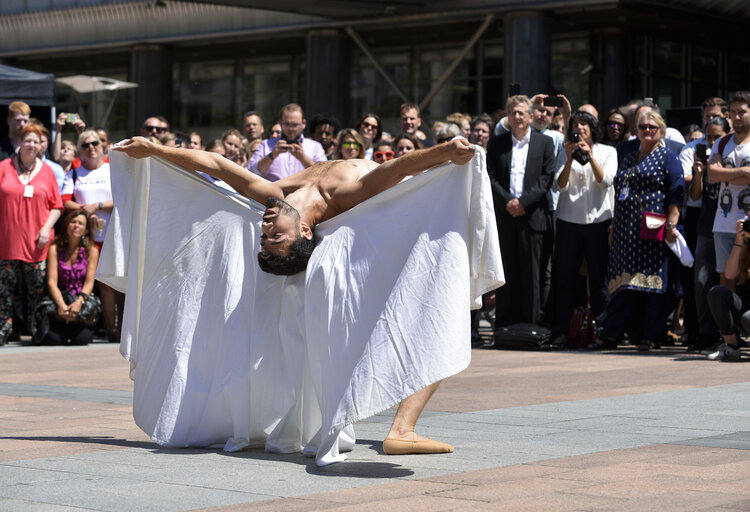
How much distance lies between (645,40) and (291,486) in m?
21.6

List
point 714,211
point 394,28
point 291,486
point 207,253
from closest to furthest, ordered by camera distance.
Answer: point 291,486 → point 207,253 → point 714,211 → point 394,28

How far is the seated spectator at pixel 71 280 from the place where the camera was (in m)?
13.1

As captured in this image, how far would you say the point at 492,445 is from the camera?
6.09 metres

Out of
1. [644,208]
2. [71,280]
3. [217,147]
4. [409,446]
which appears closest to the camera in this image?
[409,446]

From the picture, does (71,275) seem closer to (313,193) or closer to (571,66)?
(313,193)

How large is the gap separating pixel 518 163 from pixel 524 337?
169 cm

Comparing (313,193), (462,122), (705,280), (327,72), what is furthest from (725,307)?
(327,72)

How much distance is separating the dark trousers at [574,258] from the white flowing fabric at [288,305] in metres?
6.50

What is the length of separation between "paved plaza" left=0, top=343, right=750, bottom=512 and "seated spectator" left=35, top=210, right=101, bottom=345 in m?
3.92

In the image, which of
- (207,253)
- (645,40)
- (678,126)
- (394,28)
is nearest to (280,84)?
(394,28)

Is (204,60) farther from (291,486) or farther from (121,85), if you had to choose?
(291,486)

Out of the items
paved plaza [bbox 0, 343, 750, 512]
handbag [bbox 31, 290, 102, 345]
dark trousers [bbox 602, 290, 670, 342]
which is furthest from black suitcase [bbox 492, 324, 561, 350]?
handbag [bbox 31, 290, 102, 345]

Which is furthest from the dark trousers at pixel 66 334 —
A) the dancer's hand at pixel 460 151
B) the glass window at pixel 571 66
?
the glass window at pixel 571 66

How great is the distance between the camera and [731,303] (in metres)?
11.1
